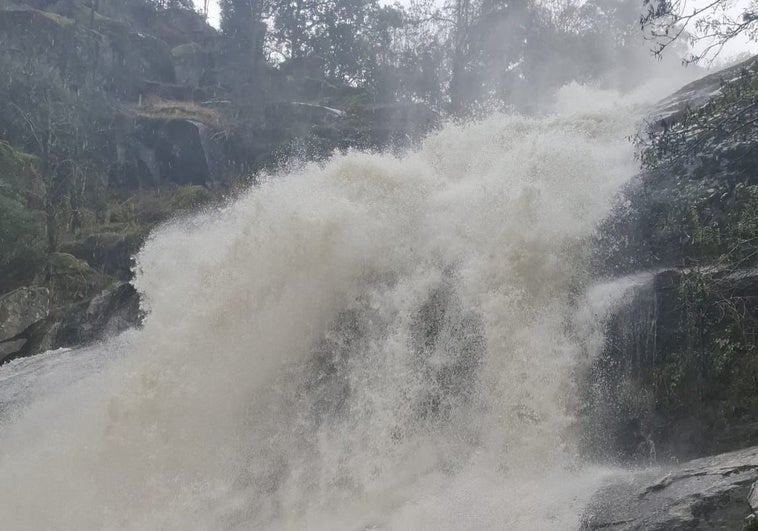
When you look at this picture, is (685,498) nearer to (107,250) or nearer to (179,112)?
(107,250)

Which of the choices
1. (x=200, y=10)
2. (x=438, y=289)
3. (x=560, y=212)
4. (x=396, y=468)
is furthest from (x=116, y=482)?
(x=200, y=10)

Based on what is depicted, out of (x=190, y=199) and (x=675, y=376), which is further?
(x=190, y=199)

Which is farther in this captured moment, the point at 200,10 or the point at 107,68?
the point at 200,10

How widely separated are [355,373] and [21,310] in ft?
33.7

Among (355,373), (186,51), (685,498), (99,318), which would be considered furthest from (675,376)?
(186,51)

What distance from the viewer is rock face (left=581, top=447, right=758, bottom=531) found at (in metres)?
4.67

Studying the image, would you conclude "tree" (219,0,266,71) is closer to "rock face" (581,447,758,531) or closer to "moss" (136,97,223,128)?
"moss" (136,97,223,128)

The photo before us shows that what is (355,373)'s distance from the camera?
25.9ft

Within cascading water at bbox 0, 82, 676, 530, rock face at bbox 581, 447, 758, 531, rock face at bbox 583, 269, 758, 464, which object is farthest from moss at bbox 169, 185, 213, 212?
rock face at bbox 581, 447, 758, 531

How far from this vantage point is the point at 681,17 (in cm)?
632

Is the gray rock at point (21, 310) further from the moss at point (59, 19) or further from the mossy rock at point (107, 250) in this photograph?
the moss at point (59, 19)

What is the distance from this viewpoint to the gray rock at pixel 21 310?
14047 millimetres

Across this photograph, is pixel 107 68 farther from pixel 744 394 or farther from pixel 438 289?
pixel 744 394

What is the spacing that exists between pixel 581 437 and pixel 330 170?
6.10 m
